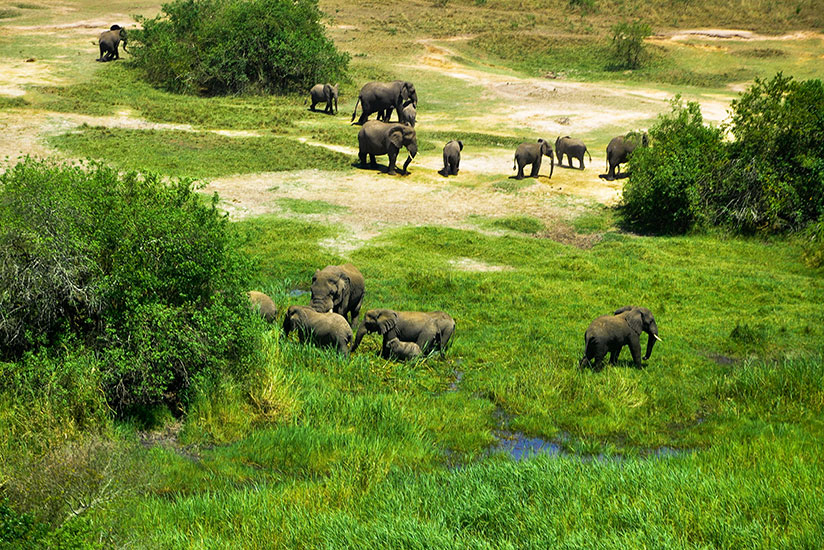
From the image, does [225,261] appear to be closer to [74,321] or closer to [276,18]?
[74,321]

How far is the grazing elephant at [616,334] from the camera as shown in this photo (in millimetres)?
10883

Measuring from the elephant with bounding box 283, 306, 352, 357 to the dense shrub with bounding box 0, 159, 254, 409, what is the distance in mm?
1500

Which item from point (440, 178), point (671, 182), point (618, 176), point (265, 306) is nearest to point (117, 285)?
point (265, 306)

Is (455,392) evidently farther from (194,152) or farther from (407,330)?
(194,152)

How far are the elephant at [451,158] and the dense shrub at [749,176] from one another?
611cm

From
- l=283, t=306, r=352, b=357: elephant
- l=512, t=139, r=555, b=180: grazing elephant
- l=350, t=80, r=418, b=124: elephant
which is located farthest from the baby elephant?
l=350, t=80, r=418, b=124: elephant

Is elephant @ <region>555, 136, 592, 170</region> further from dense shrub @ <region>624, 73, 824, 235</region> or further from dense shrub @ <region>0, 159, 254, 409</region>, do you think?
dense shrub @ <region>0, 159, 254, 409</region>

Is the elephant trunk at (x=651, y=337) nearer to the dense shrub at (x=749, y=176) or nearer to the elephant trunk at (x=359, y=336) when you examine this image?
the elephant trunk at (x=359, y=336)

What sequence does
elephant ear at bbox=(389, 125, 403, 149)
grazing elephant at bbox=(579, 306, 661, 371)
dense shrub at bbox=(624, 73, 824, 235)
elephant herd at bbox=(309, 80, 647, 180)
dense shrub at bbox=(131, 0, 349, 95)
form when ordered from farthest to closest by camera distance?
1. dense shrub at bbox=(131, 0, 349, 95)
2. elephant ear at bbox=(389, 125, 403, 149)
3. elephant herd at bbox=(309, 80, 647, 180)
4. dense shrub at bbox=(624, 73, 824, 235)
5. grazing elephant at bbox=(579, 306, 661, 371)

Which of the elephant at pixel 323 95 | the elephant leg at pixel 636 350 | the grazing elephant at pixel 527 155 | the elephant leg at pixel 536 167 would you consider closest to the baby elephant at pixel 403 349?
the elephant leg at pixel 636 350

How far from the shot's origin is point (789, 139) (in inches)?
823

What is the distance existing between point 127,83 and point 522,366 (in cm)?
3467

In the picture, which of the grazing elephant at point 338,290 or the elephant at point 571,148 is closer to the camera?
the grazing elephant at point 338,290

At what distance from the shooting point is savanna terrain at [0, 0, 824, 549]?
6441 millimetres
